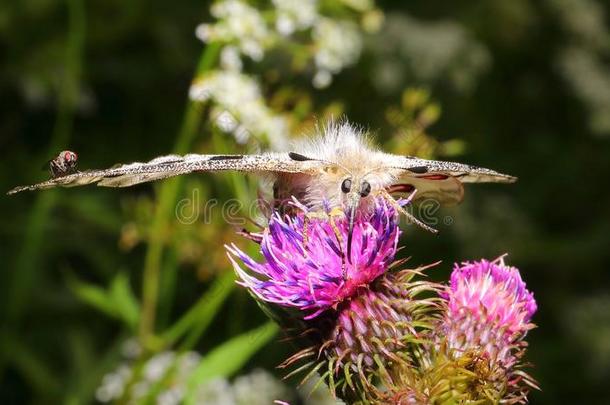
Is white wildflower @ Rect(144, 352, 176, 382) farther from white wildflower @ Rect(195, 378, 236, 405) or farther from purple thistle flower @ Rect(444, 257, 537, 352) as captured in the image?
purple thistle flower @ Rect(444, 257, 537, 352)

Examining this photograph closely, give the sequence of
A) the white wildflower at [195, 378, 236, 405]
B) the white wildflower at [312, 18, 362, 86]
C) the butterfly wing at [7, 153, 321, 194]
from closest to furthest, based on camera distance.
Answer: the butterfly wing at [7, 153, 321, 194], the white wildflower at [195, 378, 236, 405], the white wildflower at [312, 18, 362, 86]

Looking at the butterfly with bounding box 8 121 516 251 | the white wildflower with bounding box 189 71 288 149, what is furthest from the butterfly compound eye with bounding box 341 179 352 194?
the white wildflower with bounding box 189 71 288 149

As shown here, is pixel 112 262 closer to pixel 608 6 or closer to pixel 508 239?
pixel 508 239

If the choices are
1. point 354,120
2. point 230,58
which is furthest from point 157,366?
point 354,120

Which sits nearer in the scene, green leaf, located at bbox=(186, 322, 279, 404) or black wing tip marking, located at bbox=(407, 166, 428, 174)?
black wing tip marking, located at bbox=(407, 166, 428, 174)

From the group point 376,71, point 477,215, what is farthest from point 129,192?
point 477,215
